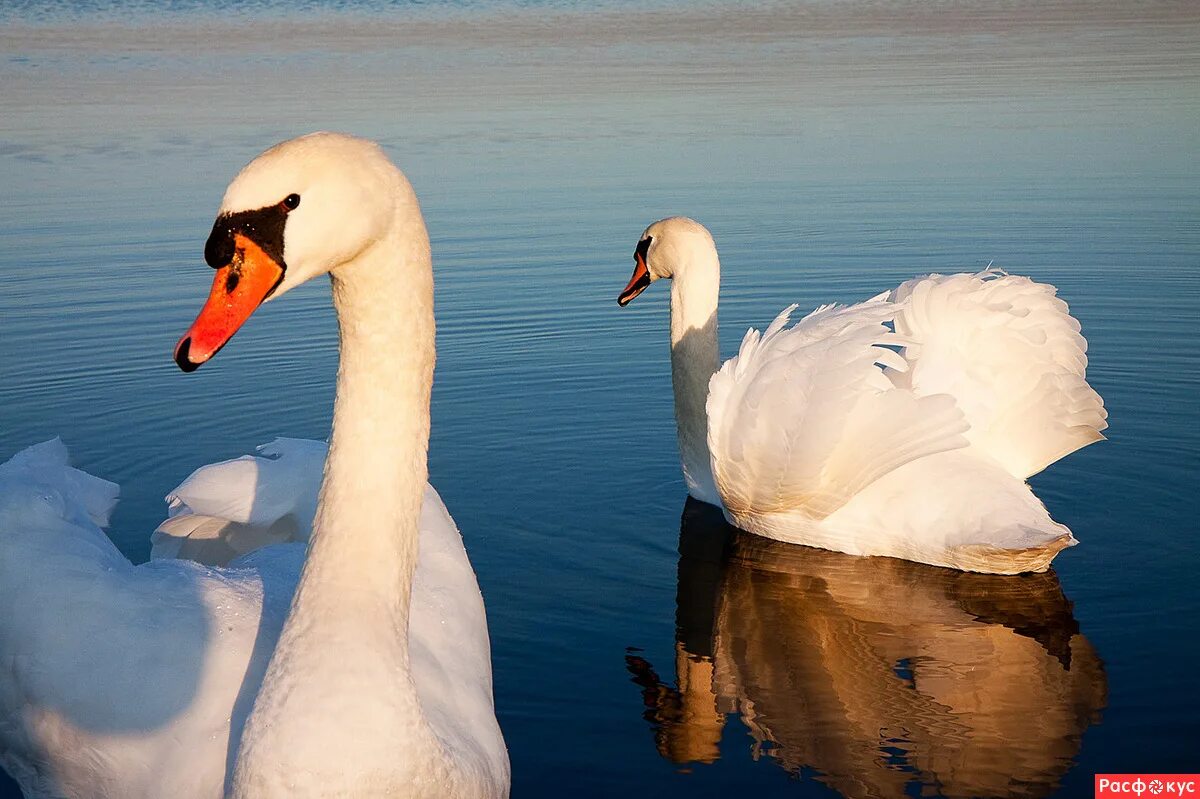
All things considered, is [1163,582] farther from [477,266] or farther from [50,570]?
[477,266]

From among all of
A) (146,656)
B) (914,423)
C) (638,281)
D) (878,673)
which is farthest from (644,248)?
(146,656)

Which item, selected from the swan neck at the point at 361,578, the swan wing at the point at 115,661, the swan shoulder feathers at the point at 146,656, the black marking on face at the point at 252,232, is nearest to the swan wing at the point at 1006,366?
the swan shoulder feathers at the point at 146,656

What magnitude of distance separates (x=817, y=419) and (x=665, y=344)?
3.40 meters

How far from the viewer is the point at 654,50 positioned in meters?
24.6

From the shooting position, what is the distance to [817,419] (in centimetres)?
614

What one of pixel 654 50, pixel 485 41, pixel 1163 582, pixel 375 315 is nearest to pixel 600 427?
pixel 1163 582

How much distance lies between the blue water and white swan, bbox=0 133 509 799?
1.00m

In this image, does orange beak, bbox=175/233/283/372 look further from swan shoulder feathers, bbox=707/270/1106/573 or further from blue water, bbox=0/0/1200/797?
swan shoulder feathers, bbox=707/270/1106/573

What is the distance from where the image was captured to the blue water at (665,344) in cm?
488

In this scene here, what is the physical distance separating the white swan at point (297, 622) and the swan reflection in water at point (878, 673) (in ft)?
3.32

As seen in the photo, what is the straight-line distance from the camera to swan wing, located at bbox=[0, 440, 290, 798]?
12.5 feet

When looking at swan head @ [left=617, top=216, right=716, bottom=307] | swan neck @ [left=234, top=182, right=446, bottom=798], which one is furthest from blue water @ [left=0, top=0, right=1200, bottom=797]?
swan neck @ [left=234, top=182, right=446, bottom=798]

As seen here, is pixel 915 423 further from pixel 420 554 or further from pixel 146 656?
pixel 146 656

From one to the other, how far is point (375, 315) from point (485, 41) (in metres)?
24.6
